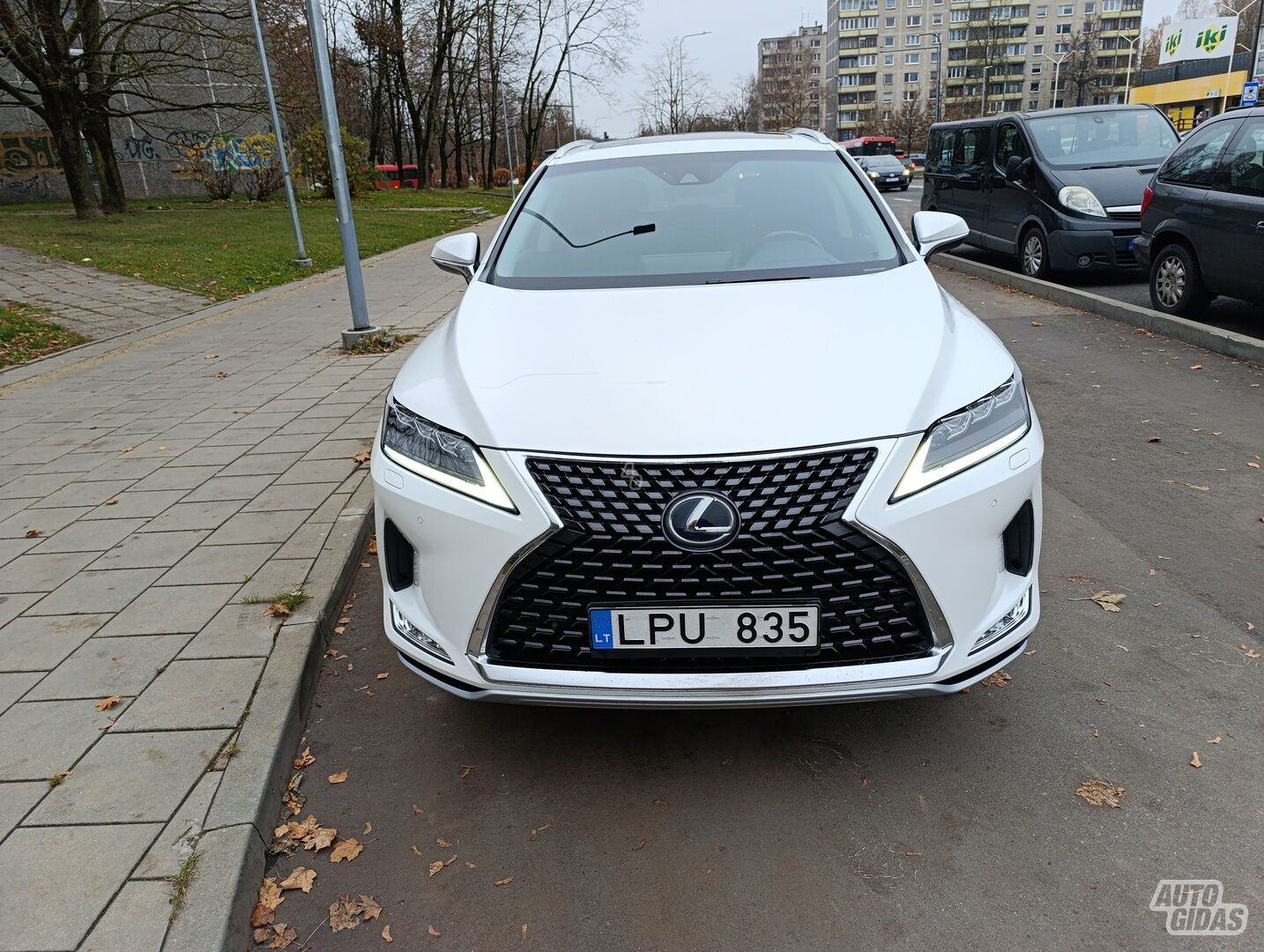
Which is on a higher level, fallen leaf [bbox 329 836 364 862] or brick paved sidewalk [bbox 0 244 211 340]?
brick paved sidewalk [bbox 0 244 211 340]

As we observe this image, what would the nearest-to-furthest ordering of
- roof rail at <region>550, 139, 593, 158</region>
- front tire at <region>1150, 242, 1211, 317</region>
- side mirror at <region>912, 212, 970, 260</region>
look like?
side mirror at <region>912, 212, 970, 260</region> < roof rail at <region>550, 139, 593, 158</region> < front tire at <region>1150, 242, 1211, 317</region>

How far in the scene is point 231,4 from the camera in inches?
794

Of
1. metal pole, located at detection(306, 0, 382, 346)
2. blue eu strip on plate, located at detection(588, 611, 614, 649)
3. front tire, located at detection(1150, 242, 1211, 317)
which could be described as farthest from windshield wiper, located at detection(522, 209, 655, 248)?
front tire, located at detection(1150, 242, 1211, 317)

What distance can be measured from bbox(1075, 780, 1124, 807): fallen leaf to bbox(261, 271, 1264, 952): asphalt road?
3 centimetres

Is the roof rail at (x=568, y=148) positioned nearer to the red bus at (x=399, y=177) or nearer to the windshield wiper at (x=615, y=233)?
the windshield wiper at (x=615, y=233)

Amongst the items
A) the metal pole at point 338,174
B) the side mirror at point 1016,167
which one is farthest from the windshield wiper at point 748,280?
the side mirror at point 1016,167

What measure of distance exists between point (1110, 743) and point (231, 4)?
74.6 ft

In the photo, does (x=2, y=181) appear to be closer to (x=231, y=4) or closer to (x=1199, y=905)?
(x=231, y=4)

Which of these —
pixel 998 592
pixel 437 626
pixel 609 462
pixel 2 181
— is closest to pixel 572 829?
pixel 437 626

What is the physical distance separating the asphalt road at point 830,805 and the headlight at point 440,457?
3.00 ft

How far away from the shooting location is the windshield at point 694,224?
3502 mm

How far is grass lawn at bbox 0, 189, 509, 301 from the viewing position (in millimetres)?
14492

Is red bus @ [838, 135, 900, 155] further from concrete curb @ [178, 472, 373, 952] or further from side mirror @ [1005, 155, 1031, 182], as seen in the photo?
concrete curb @ [178, 472, 373, 952]

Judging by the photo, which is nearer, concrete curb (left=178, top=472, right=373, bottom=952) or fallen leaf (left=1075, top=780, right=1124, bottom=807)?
concrete curb (left=178, top=472, right=373, bottom=952)
